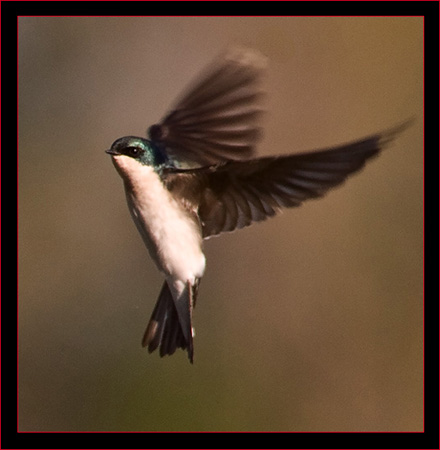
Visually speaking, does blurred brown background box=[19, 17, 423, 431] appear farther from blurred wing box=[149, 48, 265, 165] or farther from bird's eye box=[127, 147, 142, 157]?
bird's eye box=[127, 147, 142, 157]

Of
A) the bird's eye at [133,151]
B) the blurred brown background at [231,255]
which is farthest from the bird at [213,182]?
the blurred brown background at [231,255]

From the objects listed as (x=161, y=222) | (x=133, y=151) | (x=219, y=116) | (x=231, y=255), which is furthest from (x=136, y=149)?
(x=231, y=255)

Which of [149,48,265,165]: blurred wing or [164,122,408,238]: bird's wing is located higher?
[149,48,265,165]: blurred wing

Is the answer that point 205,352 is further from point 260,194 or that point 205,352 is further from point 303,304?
point 260,194

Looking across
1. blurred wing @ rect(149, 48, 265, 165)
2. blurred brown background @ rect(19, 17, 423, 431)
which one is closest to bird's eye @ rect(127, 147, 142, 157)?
blurred wing @ rect(149, 48, 265, 165)

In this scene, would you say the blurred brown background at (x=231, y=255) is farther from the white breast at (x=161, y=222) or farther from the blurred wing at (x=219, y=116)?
the white breast at (x=161, y=222)

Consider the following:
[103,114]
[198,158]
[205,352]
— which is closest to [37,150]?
[103,114]

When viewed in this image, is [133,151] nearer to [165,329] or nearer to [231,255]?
[165,329]
